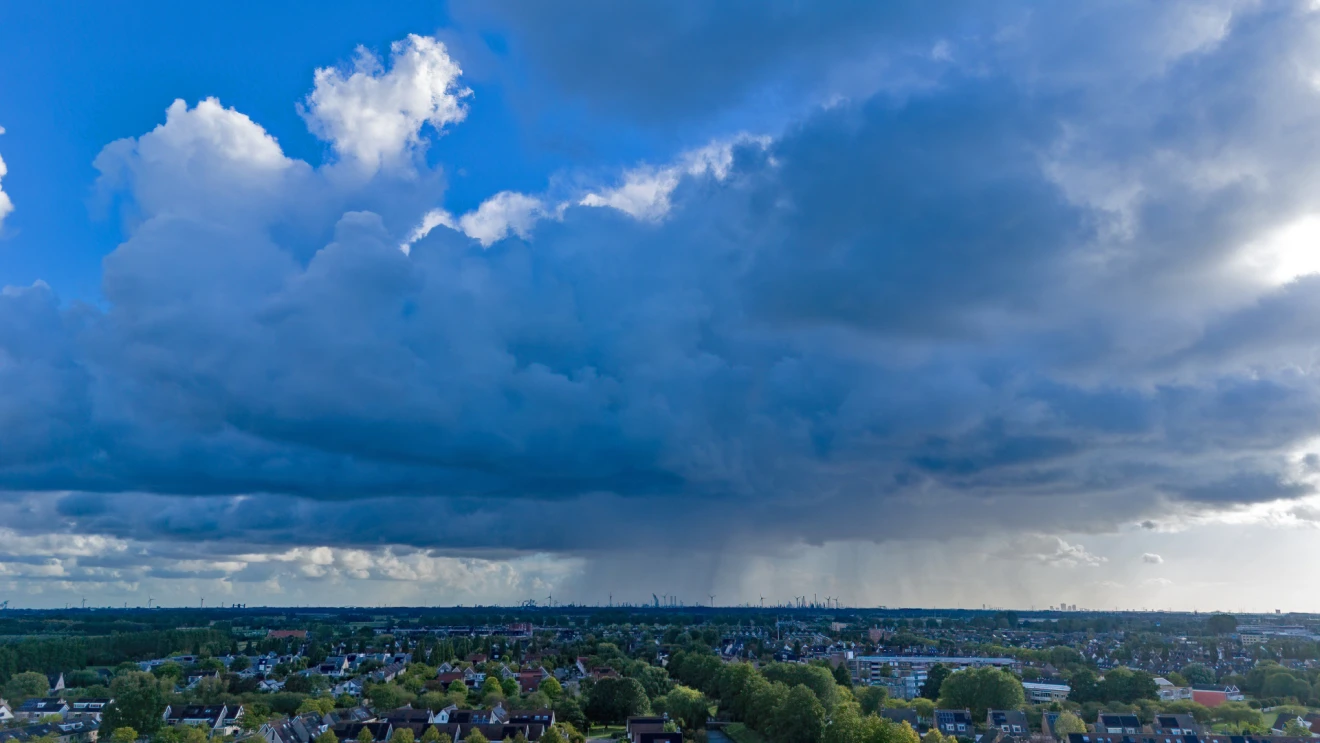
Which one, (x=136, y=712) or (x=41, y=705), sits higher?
(x=136, y=712)

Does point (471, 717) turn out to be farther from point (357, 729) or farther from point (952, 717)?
point (952, 717)

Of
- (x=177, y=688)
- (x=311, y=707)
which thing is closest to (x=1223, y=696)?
(x=311, y=707)

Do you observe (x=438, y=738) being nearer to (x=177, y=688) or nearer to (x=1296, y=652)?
(x=177, y=688)

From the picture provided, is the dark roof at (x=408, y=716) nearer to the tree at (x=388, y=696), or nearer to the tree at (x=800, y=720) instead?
the tree at (x=388, y=696)

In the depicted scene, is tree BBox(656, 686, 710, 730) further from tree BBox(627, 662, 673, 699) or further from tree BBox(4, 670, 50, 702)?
tree BBox(4, 670, 50, 702)

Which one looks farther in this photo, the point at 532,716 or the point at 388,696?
the point at 388,696

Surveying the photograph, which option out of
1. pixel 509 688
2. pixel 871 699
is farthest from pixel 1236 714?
pixel 509 688
